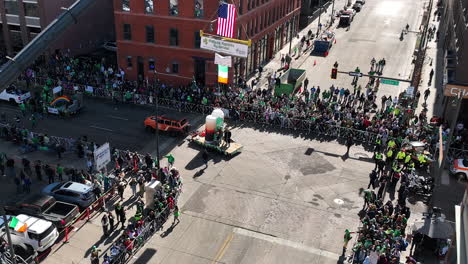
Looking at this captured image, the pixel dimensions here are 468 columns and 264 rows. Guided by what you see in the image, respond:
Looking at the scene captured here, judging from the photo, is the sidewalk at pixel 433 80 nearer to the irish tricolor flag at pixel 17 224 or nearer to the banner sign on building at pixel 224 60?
the banner sign on building at pixel 224 60

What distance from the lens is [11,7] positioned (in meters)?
52.0

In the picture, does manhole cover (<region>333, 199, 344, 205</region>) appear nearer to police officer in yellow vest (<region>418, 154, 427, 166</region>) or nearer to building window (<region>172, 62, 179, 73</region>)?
police officer in yellow vest (<region>418, 154, 427, 166</region>)

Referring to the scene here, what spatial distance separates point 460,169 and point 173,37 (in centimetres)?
2862

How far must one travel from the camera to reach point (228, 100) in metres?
40.5

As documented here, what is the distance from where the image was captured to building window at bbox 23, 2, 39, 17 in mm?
50875

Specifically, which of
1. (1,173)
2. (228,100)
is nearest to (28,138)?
(1,173)

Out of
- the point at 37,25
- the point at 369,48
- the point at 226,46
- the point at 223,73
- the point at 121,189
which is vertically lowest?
the point at 121,189

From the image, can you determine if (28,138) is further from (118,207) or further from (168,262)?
(168,262)

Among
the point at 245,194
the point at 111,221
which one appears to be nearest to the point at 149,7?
the point at 245,194

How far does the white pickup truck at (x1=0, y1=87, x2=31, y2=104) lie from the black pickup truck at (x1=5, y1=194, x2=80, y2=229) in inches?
726

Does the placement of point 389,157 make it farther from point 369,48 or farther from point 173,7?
point 369,48

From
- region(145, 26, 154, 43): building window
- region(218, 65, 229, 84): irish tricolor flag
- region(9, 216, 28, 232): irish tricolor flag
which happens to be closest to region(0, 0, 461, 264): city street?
region(9, 216, 28, 232): irish tricolor flag

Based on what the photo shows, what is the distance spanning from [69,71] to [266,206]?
2938 cm

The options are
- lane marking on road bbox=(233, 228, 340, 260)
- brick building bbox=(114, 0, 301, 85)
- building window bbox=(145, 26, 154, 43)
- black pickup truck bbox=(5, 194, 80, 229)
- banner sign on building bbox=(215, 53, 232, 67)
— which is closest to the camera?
lane marking on road bbox=(233, 228, 340, 260)
